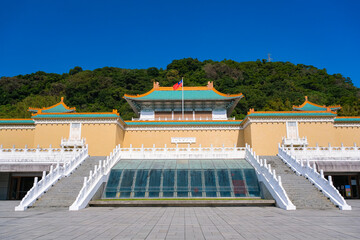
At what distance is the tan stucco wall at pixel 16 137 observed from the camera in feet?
91.6

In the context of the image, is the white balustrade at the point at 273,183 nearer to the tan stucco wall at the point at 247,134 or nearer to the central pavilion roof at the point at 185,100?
the tan stucco wall at the point at 247,134

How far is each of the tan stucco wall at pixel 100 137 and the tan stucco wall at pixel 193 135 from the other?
10.9ft

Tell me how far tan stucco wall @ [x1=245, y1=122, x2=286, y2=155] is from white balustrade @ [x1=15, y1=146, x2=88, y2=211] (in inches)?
606

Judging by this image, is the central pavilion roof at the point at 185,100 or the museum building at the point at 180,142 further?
the central pavilion roof at the point at 185,100

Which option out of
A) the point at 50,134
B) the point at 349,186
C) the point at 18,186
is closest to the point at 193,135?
the point at 50,134

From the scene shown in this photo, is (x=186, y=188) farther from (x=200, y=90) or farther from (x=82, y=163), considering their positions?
(x=200, y=90)

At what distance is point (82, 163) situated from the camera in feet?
66.0

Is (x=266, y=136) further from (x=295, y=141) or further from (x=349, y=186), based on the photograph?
(x=349, y=186)

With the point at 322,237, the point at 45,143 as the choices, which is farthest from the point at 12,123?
the point at 322,237

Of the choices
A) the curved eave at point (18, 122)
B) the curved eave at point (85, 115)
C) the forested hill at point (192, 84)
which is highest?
the forested hill at point (192, 84)

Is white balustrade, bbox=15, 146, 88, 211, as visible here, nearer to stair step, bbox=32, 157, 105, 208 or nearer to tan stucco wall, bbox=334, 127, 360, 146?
stair step, bbox=32, 157, 105, 208

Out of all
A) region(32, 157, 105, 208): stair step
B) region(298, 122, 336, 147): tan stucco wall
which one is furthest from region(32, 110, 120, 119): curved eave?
region(298, 122, 336, 147): tan stucco wall

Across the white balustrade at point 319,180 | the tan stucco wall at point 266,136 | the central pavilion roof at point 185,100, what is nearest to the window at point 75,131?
the central pavilion roof at point 185,100

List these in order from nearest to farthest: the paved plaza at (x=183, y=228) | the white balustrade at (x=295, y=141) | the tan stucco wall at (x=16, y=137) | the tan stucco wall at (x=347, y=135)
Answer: the paved plaza at (x=183, y=228) → the white balustrade at (x=295, y=141) → the tan stucco wall at (x=347, y=135) → the tan stucco wall at (x=16, y=137)
